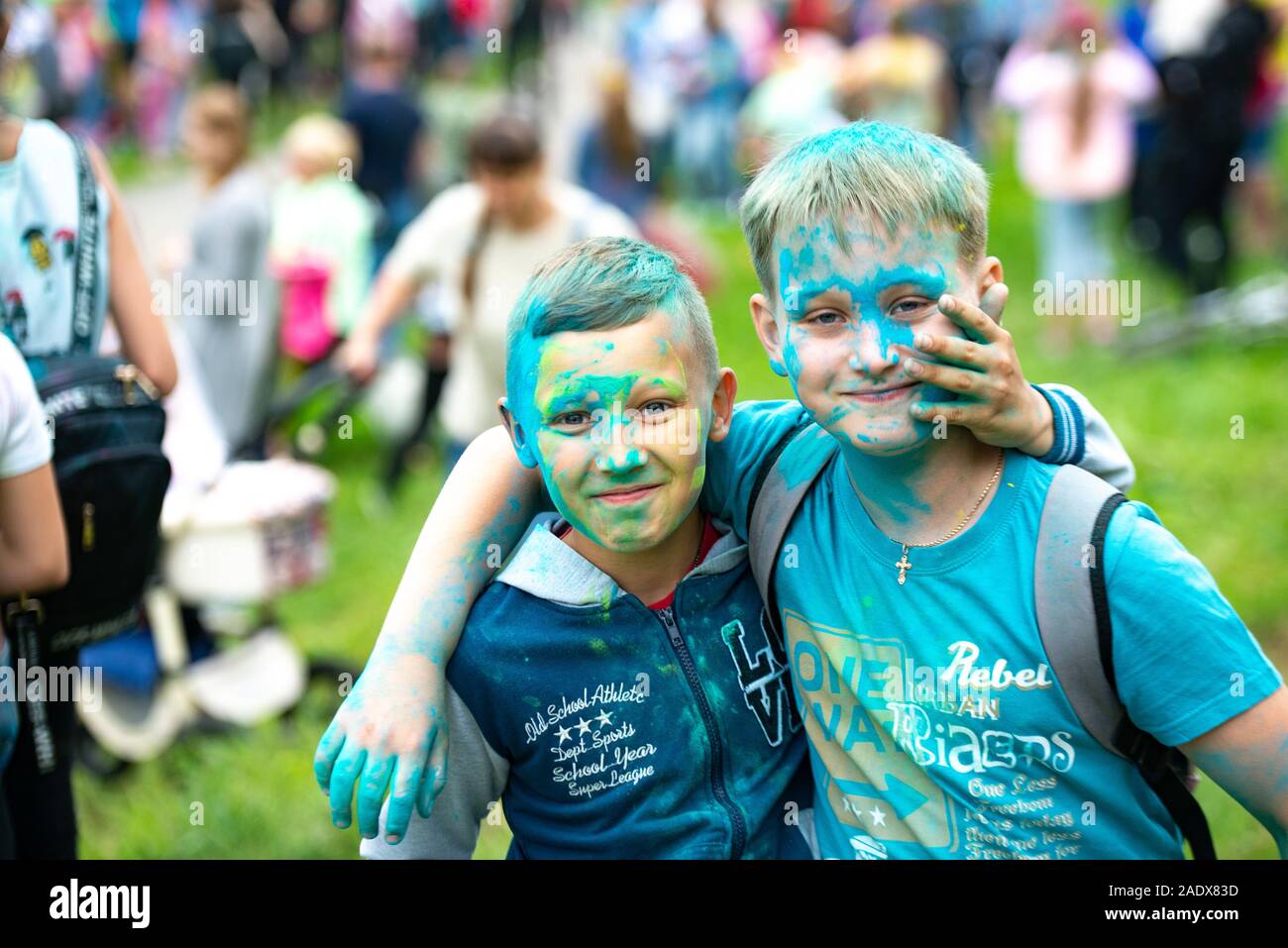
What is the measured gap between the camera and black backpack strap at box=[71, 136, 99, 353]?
9.89 feet

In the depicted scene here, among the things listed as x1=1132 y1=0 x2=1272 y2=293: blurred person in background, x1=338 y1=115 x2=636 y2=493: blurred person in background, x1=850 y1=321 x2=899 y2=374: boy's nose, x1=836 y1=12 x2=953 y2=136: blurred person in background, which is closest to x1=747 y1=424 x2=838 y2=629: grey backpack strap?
x1=850 y1=321 x2=899 y2=374: boy's nose

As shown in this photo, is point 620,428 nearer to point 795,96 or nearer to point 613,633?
point 613,633

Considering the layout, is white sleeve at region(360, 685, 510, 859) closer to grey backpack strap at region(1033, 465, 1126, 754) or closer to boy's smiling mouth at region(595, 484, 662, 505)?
boy's smiling mouth at region(595, 484, 662, 505)

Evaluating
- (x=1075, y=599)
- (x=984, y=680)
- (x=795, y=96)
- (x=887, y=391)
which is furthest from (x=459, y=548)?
(x=795, y=96)

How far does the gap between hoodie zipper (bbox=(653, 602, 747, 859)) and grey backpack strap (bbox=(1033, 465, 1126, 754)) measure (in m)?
0.52

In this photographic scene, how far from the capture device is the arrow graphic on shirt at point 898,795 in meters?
2.15

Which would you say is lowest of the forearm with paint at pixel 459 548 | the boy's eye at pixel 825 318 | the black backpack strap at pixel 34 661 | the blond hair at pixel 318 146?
the black backpack strap at pixel 34 661

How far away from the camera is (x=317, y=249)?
7.67 meters

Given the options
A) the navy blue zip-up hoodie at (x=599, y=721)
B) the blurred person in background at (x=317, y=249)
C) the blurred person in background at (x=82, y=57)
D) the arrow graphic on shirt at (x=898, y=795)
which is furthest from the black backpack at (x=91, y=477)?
the blurred person in background at (x=82, y=57)

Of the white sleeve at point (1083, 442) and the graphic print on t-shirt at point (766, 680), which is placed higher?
the white sleeve at point (1083, 442)

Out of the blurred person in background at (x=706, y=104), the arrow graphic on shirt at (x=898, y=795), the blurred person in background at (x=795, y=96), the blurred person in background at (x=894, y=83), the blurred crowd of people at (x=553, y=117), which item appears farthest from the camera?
the blurred person in background at (x=706, y=104)

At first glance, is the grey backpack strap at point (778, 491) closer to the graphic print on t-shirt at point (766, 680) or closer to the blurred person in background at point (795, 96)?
the graphic print on t-shirt at point (766, 680)

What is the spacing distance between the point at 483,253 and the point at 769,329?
138 inches

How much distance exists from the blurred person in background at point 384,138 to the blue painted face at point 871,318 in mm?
7543
